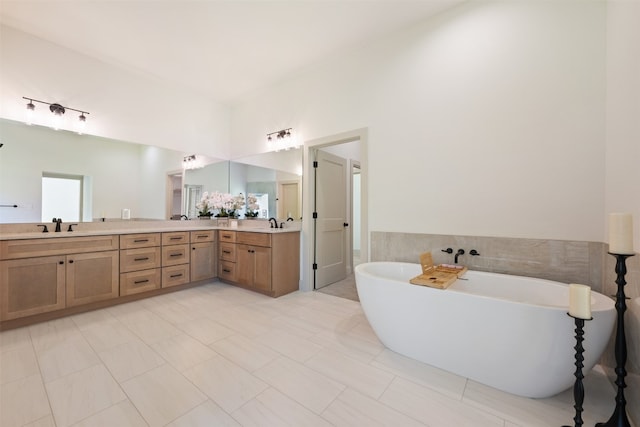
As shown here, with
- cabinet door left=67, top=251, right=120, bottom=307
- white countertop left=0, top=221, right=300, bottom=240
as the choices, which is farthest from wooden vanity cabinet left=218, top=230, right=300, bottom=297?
cabinet door left=67, top=251, right=120, bottom=307

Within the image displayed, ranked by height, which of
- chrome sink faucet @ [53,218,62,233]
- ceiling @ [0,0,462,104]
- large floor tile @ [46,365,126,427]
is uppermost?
ceiling @ [0,0,462,104]

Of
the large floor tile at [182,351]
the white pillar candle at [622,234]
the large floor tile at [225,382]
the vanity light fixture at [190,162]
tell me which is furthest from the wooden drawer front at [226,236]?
the white pillar candle at [622,234]

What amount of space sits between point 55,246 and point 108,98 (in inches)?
78.5

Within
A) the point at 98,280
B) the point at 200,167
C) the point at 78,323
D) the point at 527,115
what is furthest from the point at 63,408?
the point at 527,115

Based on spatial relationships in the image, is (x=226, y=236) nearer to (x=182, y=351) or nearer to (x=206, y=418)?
(x=182, y=351)

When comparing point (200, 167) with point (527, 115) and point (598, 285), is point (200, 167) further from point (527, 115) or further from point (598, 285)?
point (598, 285)

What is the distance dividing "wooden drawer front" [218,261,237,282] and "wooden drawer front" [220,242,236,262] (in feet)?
0.20

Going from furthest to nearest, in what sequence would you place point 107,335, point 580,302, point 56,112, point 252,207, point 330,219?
point 252,207, point 330,219, point 56,112, point 107,335, point 580,302

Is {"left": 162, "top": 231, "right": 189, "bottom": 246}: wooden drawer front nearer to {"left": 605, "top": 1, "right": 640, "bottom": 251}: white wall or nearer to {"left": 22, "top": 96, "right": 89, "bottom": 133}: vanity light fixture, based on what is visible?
{"left": 22, "top": 96, "right": 89, "bottom": 133}: vanity light fixture

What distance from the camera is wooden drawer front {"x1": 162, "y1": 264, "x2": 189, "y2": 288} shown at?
3.24 meters

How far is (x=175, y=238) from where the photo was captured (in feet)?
11.1

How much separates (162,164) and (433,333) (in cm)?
409

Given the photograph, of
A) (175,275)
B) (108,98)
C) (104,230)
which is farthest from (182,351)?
(108,98)

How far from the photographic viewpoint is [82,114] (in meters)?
3.01
